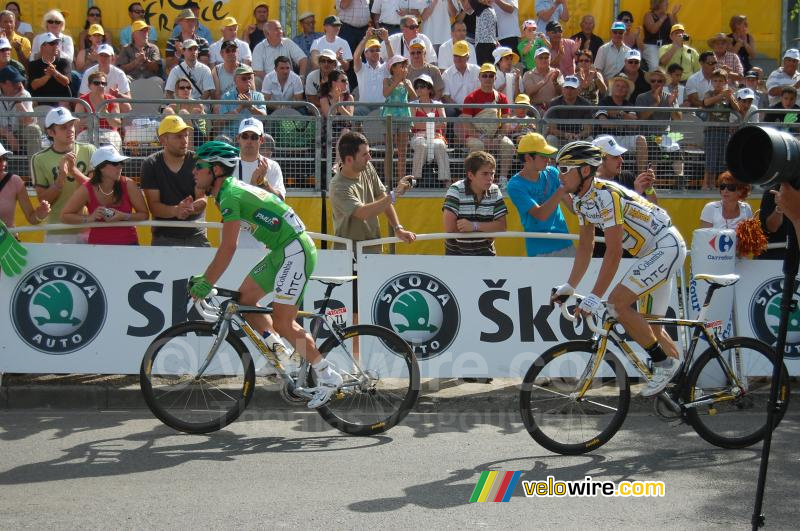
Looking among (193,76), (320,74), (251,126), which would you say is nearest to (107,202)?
(251,126)

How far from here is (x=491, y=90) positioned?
13.3m

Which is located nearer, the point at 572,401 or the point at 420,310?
the point at 572,401

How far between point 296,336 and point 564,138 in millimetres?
5101

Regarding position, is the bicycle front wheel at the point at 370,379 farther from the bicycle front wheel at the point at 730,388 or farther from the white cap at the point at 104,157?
the white cap at the point at 104,157

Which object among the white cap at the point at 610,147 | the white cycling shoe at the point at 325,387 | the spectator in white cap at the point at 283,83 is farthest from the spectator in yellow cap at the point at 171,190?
the spectator in white cap at the point at 283,83

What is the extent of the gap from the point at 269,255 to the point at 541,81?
280 inches

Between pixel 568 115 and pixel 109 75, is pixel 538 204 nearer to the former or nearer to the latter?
pixel 568 115

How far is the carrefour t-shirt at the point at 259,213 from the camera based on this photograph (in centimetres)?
775

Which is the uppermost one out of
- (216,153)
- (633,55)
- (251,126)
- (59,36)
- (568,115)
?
(59,36)

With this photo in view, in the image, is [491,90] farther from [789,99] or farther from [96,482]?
[96,482]

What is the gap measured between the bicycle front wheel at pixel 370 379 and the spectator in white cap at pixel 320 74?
579 centimetres

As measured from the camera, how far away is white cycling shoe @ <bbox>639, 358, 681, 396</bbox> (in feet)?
25.2

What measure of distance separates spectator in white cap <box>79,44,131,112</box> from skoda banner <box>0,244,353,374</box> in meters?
4.72

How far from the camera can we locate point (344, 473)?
7066mm
